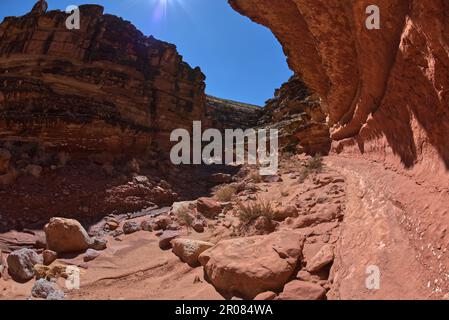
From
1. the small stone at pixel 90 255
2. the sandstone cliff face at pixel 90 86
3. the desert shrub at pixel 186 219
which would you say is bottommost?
the small stone at pixel 90 255

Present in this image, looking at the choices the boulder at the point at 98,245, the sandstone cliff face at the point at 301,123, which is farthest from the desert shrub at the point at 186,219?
the sandstone cliff face at the point at 301,123

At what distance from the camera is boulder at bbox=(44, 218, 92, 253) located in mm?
5000

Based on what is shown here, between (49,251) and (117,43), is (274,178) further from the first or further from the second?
(117,43)

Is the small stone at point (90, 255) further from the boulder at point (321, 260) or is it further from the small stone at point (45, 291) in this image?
the boulder at point (321, 260)

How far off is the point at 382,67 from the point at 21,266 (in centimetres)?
531

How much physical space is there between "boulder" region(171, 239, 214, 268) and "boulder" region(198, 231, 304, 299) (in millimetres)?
575

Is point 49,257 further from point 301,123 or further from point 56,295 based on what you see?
point 301,123

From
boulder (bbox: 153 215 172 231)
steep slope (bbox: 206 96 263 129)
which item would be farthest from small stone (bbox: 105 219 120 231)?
steep slope (bbox: 206 96 263 129)

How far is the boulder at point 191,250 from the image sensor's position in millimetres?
3957

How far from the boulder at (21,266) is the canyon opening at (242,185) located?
2cm

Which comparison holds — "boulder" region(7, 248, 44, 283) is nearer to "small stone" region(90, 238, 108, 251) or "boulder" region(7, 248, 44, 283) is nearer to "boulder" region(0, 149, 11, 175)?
"small stone" region(90, 238, 108, 251)

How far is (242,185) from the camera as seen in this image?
9555 mm

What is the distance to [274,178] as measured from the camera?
10156 millimetres
